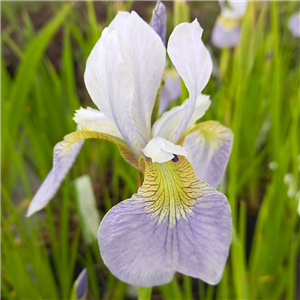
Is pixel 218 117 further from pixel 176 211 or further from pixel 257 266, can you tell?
pixel 176 211

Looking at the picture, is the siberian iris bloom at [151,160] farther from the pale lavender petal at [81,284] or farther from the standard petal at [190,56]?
the pale lavender petal at [81,284]

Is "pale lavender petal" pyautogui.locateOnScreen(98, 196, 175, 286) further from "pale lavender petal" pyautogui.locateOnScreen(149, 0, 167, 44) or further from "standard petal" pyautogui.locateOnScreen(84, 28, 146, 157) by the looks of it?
"pale lavender petal" pyautogui.locateOnScreen(149, 0, 167, 44)

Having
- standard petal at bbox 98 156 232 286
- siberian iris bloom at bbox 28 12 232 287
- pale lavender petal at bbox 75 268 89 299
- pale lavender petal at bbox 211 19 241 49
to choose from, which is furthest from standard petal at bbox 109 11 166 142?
pale lavender petal at bbox 211 19 241 49

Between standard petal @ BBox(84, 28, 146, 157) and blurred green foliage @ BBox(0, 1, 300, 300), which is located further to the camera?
blurred green foliage @ BBox(0, 1, 300, 300)

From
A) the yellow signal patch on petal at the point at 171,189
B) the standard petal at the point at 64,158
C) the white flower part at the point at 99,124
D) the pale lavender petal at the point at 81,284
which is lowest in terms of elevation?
the pale lavender petal at the point at 81,284

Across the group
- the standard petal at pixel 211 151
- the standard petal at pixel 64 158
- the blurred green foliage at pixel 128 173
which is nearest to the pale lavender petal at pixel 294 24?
the blurred green foliage at pixel 128 173

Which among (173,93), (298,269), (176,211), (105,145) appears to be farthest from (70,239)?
(176,211)
